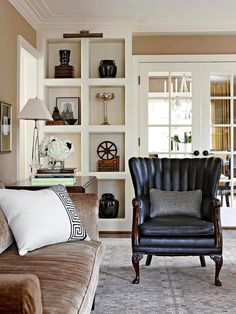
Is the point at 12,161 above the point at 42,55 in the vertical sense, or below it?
below

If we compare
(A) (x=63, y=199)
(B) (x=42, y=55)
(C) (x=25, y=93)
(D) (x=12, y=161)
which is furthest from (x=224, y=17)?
(A) (x=63, y=199)

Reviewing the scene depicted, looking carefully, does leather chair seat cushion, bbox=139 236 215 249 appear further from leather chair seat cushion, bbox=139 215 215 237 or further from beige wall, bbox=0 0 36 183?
beige wall, bbox=0 0 36 183

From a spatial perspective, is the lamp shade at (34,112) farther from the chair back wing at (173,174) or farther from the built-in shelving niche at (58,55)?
the built-in shelving niche at (58,55)

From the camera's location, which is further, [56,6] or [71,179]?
[56,6]

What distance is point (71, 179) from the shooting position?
4023 mm

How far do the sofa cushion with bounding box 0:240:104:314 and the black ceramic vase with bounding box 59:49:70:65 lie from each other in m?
3.51

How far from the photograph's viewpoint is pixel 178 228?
11.4 ft

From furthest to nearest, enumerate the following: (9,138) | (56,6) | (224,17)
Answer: (224,17), (56,6), (9,138)

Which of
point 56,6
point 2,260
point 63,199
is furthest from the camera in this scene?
point 56,6

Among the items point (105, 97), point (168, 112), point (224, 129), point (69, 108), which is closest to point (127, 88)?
point (105, 97)

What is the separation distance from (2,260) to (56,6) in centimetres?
358

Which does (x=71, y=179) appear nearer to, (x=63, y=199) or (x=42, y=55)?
(x=63, y=199)

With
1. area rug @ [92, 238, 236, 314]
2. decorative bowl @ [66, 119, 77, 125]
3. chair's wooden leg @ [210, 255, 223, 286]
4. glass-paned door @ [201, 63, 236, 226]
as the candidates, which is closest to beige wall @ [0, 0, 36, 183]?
decorative bowl @ [66, 119, 77, 125]

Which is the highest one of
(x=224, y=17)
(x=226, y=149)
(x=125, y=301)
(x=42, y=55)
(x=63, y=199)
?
(x=224, y=17)
